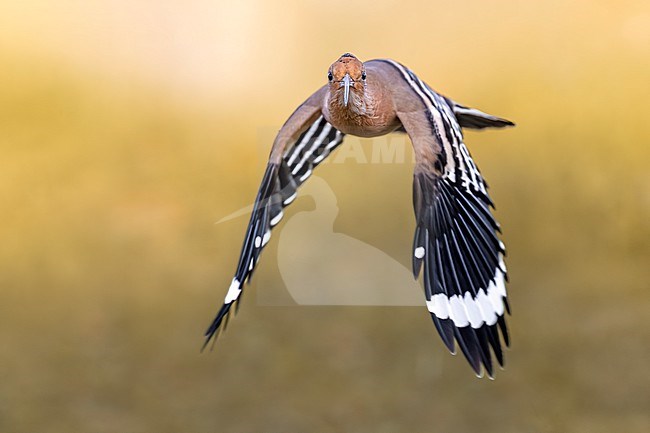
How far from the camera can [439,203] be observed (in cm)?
92

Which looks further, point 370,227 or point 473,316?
point 370,227

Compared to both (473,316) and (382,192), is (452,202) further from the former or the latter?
(382,192)

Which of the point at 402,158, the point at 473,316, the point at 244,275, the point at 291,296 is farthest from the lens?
the point at 291,296

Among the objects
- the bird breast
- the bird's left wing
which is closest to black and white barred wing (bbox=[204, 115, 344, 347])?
the bird's left wing

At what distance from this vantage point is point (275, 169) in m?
1.06

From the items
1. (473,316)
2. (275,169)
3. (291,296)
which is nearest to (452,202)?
(473,316)

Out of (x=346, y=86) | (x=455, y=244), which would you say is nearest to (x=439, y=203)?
(x=455, y=244)

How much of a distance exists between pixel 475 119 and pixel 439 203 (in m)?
0.27

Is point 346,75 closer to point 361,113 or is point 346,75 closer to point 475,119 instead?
point 361,113

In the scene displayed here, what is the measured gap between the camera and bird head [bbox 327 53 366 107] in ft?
2.80

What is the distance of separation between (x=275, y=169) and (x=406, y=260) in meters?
0.47

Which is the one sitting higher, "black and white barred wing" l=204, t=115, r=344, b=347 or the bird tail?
the bird tail

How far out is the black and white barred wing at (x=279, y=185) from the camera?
1.02 meters

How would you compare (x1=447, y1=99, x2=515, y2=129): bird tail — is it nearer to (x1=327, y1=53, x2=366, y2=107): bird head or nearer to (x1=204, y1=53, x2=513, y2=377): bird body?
(x1=204, y1=53, x2=513, y2=377): bird body
